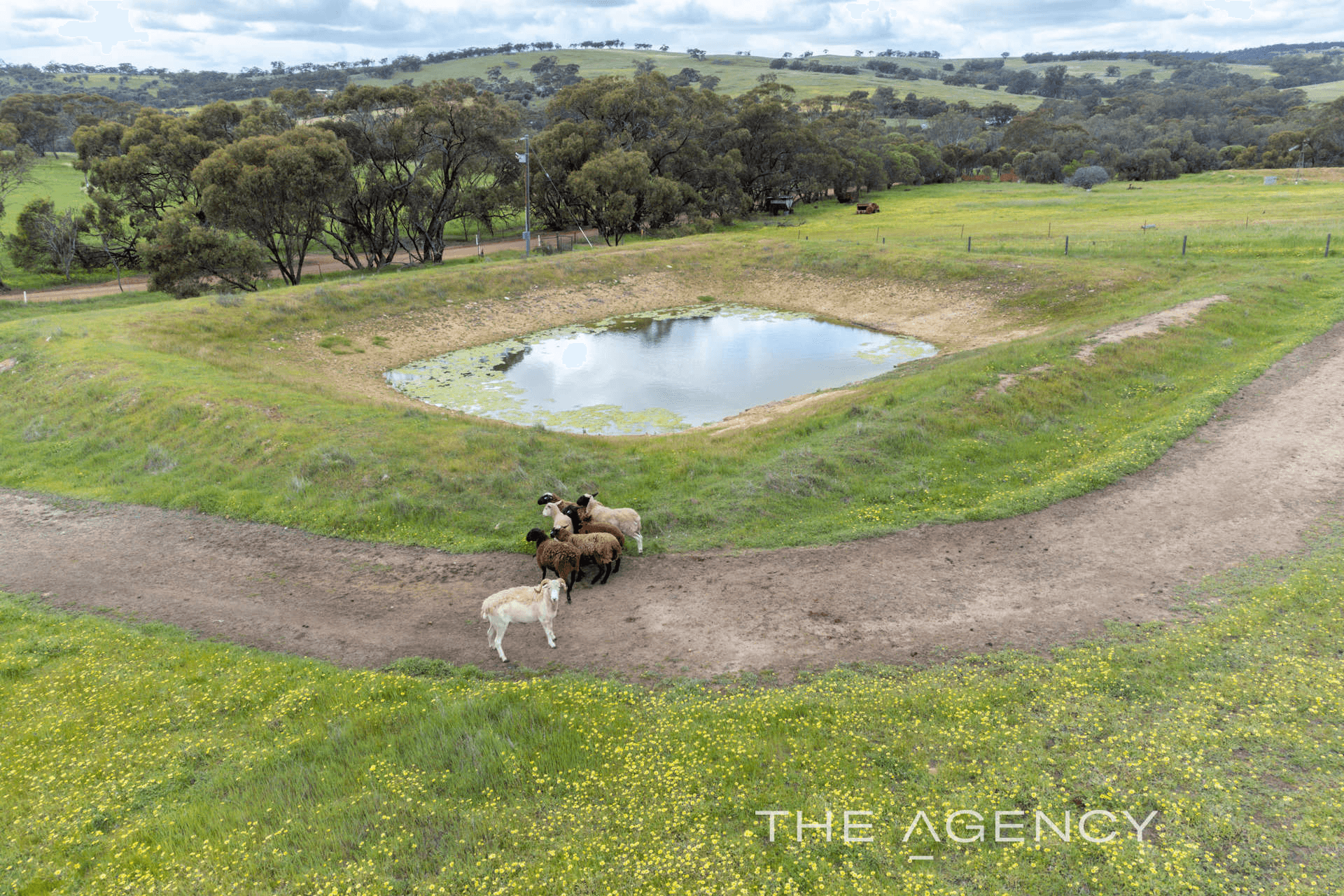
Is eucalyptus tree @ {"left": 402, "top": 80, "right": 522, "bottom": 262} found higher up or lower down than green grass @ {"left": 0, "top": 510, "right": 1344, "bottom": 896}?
higher up

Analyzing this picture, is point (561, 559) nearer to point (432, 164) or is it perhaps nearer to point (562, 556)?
point (562, 556)

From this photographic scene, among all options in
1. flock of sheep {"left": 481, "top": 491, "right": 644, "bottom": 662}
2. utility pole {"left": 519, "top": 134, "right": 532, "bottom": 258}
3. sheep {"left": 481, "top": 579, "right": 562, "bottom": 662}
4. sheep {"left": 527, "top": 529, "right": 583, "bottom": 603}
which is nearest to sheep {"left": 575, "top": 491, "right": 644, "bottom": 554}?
flock of sheep {"left": 481, "top": 491, "right": 644, "bottom": 662}

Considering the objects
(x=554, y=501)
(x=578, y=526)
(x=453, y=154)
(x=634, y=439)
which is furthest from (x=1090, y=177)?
(x=578, y=526)

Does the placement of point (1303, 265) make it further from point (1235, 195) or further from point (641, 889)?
point (641, 889)

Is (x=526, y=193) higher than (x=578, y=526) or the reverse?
higher

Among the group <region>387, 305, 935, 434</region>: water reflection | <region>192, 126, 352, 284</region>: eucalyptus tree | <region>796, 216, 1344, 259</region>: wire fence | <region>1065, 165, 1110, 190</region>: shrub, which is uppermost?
<region>1065, 165, 1110, 190</region>: shrub

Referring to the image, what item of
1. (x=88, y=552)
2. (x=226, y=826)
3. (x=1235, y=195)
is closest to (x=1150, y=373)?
(x=226, y=826)

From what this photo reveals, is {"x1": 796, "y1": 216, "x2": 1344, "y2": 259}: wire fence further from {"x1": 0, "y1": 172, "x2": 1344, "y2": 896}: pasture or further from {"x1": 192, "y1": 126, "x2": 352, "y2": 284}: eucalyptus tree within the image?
{"x1": 192, "y1": 126, "x2": 352, "y2": 284}: eucalyptus tree
